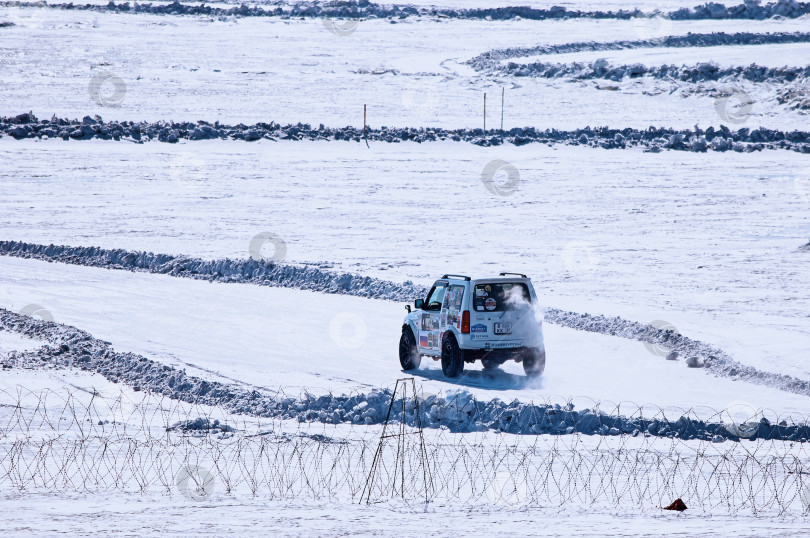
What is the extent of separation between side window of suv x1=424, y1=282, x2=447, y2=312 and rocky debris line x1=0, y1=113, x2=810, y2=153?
3247cm

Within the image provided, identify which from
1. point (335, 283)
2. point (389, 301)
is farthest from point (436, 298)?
point (335, 283)

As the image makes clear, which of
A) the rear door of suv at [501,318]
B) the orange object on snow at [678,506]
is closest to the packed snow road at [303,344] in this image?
the rear door of suv at [501,318]

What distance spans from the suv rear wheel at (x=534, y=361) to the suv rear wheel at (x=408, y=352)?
201 cm

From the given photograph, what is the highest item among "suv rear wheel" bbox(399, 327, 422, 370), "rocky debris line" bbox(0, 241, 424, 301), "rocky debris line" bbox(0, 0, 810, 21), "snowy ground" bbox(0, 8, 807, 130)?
"rocky debris line" bbox(0, 0, 810, 21)

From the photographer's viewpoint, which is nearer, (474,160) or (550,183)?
(550,183)

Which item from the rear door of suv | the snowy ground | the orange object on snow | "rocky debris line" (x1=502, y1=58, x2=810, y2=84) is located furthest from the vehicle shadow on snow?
"rocky debris line" (x1=502, y1=58, x2=810, y2=84)

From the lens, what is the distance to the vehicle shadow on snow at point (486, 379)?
17344mm

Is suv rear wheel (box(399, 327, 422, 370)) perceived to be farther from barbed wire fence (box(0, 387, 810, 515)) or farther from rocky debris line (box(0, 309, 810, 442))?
barbed wire fence (box(0, 387, 810, 515))

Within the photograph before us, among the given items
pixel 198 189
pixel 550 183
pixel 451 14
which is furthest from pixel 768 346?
pixel 451 14

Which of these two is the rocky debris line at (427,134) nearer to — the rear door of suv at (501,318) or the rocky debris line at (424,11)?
the rear door of suv at (501,318)

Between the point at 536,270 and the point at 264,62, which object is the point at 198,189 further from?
the point at 264,62

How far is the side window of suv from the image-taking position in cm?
1838

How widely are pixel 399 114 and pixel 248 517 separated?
5156 cm

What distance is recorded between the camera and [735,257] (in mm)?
29672
